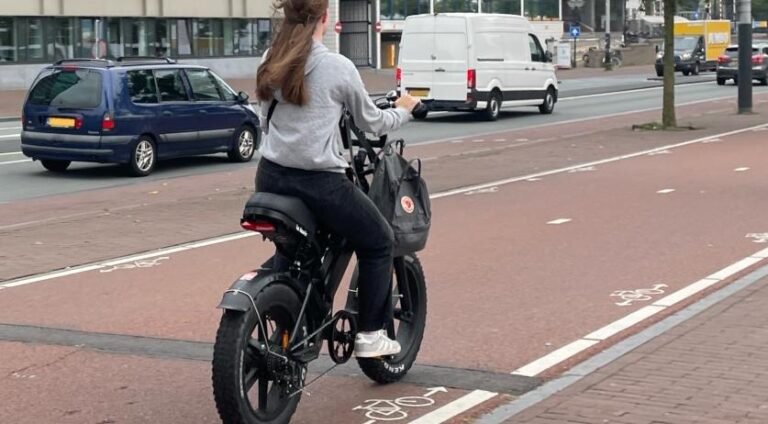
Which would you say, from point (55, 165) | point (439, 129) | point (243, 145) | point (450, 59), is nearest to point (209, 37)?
point (450, 59)

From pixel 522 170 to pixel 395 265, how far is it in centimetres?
1127

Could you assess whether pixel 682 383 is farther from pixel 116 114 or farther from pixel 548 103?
pixel 548 103

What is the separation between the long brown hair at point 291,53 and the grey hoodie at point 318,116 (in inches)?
2.1

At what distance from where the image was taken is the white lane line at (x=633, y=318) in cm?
676

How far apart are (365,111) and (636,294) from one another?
12.2 ft

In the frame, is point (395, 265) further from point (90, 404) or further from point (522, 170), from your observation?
point (522, 170)

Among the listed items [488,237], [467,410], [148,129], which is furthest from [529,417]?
[148,129]

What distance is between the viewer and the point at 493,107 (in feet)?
97.2

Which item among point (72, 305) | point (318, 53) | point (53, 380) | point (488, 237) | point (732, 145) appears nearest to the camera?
point (318, 53)

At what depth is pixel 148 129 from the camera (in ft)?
59.6

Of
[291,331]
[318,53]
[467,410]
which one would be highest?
[318,53]

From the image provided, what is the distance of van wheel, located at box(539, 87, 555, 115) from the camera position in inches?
1254

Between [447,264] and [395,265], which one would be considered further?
[447,264]

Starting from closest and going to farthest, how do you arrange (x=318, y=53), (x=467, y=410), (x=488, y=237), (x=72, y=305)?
1. (x=318, y=53)
2. (x=467, y=410)
3. (x=72, y=305)
4. (x=488, y=237)
